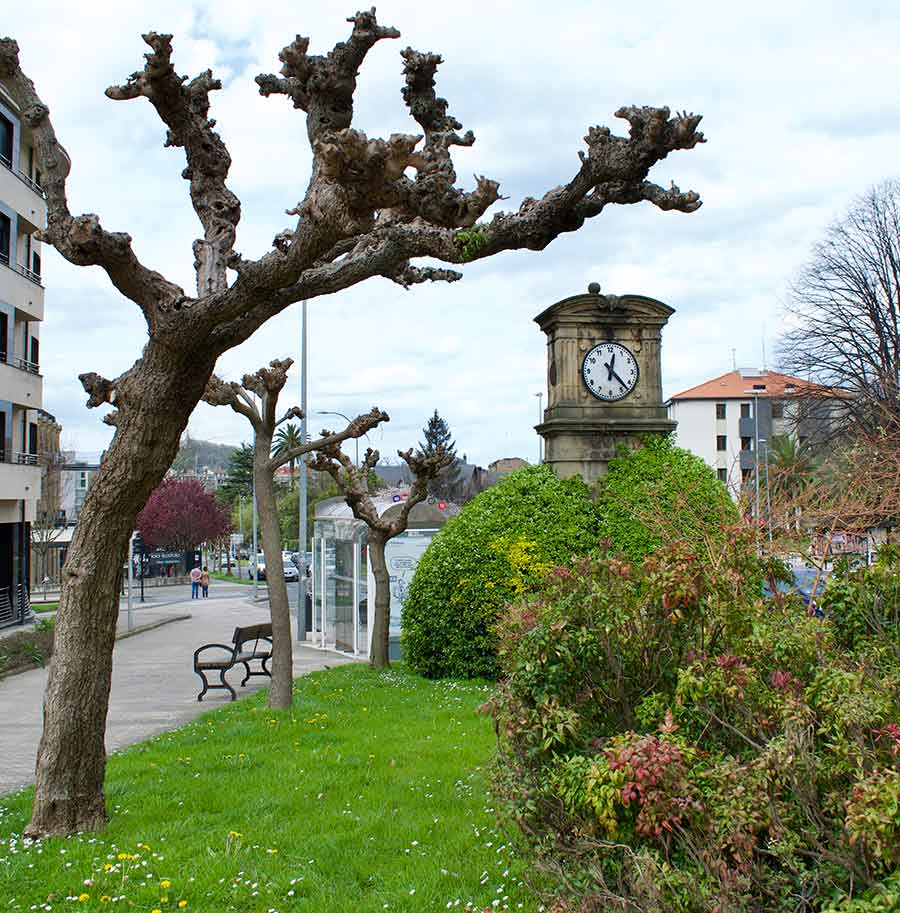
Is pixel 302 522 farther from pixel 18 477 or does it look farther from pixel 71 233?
pixel 71 233

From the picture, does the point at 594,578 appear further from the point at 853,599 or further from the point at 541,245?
the point at 541,245

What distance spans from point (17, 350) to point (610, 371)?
21394mm

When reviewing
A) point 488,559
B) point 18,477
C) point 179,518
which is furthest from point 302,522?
point 179,518

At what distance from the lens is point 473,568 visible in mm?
14578

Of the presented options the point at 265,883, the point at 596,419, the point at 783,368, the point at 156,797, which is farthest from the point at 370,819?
the point at 783,368

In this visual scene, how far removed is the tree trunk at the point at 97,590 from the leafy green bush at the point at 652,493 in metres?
7.19

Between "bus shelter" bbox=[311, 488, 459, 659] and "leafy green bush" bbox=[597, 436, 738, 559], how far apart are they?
15.1 feet

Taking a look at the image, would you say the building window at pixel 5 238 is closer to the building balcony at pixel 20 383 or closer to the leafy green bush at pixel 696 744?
the building balcony at pixel 20 383

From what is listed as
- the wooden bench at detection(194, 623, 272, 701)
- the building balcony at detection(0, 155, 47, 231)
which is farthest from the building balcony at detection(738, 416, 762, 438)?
the wooden bench at detection(194, 623, 272, 701)

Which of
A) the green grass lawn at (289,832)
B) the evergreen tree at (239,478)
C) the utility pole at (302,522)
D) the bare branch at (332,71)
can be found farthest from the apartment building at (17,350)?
the evergreen tree at (239,478)

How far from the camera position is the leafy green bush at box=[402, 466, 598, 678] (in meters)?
14.4

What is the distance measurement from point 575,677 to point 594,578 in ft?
1.67

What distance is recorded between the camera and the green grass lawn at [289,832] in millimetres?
5613

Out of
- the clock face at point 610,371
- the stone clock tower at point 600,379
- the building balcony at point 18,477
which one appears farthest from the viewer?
the building balcony at point 18,477
